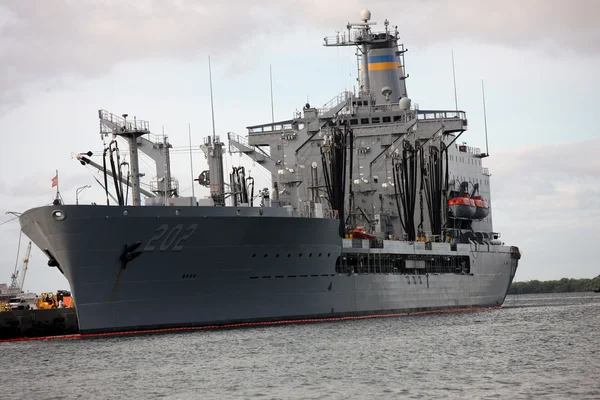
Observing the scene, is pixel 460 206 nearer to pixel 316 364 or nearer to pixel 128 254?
pixel 128 254

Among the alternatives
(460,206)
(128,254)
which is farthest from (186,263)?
(460,206)

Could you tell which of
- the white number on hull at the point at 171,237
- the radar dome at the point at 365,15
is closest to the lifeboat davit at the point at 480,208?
the radar dome at the point at 365,15

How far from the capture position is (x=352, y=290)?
47.9 metres

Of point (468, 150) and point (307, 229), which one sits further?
point (468, 150)

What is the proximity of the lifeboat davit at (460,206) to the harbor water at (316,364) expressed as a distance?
20313mm

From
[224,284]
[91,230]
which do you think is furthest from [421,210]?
[91,230]

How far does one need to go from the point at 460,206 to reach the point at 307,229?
2093 centimetres

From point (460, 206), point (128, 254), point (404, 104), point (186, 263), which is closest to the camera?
point (128, 254)

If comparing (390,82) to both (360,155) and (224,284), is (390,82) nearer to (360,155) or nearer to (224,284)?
(360,155)

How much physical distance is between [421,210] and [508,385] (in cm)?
3599

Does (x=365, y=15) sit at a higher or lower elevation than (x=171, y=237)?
higher

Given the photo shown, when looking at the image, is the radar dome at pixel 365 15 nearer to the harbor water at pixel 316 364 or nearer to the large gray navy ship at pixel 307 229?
the large gray navy ship at pixel 307 229

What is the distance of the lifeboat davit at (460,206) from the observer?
204ft

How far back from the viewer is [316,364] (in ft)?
96.7
